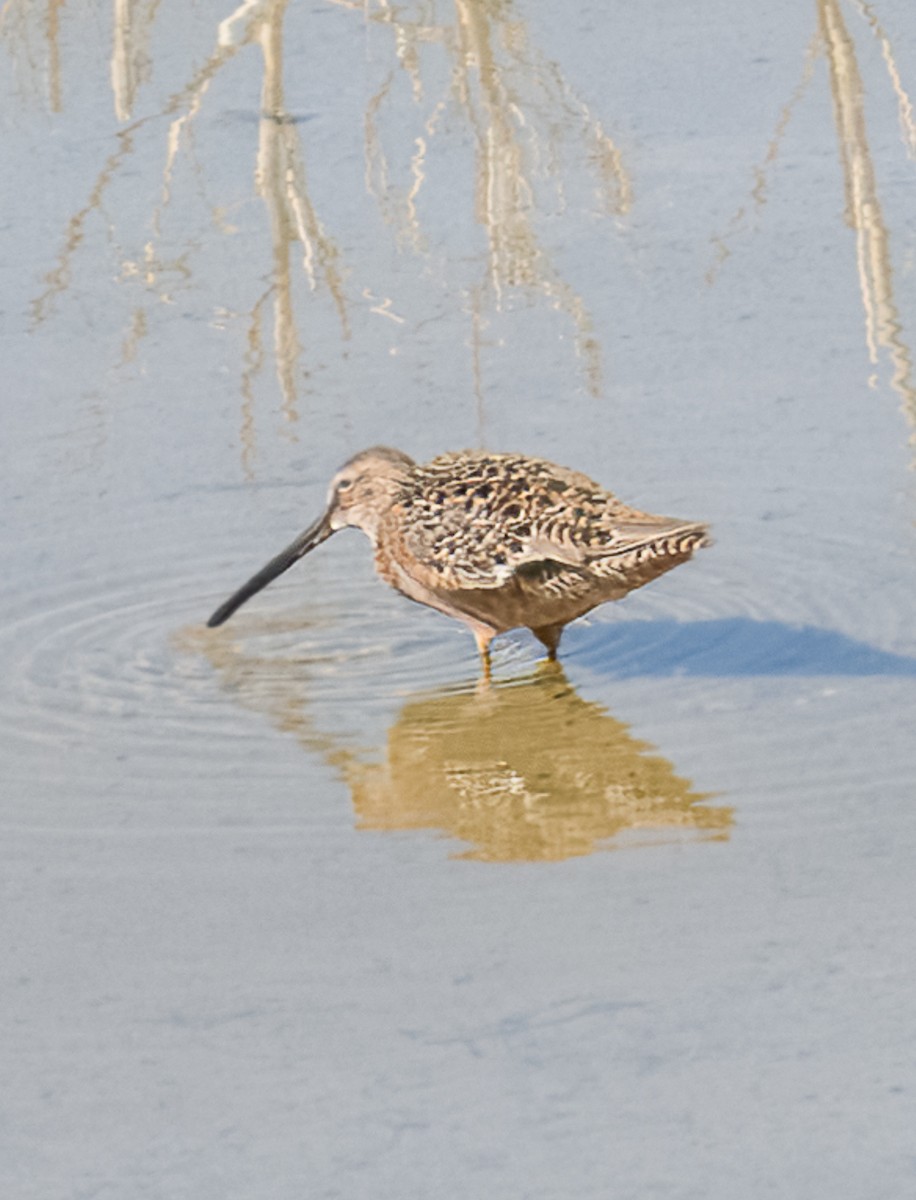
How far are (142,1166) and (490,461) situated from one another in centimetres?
258

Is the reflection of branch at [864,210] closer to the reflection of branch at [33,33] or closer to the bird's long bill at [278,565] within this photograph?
the bird's long bill at [278,565]

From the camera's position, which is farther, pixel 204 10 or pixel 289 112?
pixel 204 10

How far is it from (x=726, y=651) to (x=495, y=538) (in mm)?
595

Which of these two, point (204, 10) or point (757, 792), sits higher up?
point (204, 10)

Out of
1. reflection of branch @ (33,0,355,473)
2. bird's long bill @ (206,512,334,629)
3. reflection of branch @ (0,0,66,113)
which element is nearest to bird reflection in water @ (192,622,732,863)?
bird's long bill @ (206,512,334,629)

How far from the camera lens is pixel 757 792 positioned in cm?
451

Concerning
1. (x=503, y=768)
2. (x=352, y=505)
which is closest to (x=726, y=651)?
(x=503, y=768)

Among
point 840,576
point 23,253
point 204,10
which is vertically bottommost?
point 840,576

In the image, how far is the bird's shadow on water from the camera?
5.12m

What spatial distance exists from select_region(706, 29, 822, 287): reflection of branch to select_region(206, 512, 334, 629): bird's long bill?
190 cm

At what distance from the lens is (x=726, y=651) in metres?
5.28

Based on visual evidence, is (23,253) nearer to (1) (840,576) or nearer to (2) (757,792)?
(1) (840,576)

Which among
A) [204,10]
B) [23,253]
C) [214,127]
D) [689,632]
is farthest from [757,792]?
[204,10]

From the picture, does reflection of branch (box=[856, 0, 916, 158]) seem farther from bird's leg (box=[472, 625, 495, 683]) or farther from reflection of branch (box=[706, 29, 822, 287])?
bird's leg (box=[472, 625, 495, 683])
